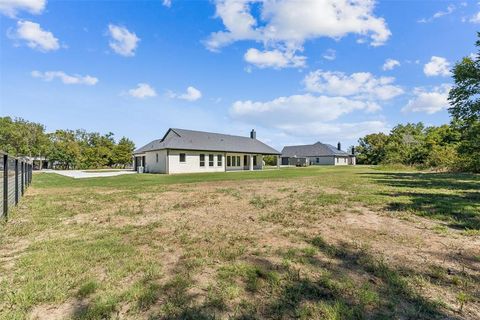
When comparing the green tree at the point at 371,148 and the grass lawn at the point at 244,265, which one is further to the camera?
the green tree at the point at 371,148

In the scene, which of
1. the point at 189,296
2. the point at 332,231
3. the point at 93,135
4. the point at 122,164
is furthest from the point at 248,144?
the point at 93,135

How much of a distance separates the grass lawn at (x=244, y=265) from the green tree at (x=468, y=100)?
12.3 m

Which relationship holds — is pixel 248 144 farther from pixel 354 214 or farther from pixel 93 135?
pixel 93 135

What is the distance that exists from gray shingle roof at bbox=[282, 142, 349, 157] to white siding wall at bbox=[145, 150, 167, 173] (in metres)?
38.6

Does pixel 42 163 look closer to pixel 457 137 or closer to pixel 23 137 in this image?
pixel 23 137

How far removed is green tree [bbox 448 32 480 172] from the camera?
1530 cm

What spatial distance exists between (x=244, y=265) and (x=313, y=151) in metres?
59.1

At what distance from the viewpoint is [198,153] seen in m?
27.7

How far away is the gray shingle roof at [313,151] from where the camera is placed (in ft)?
190

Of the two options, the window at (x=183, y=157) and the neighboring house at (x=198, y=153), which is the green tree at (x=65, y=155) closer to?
the neighboring house at (x=198, y=153)

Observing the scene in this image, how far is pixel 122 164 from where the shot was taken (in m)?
48.6

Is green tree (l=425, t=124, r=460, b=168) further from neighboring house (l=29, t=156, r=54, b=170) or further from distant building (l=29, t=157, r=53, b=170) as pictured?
distant building (l=29, t=157, r=53, b=170)

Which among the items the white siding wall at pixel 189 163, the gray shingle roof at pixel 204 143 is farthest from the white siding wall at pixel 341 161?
the white siding wall at pixel 189 163

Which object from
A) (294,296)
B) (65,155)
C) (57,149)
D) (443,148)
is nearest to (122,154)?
(65,155)
